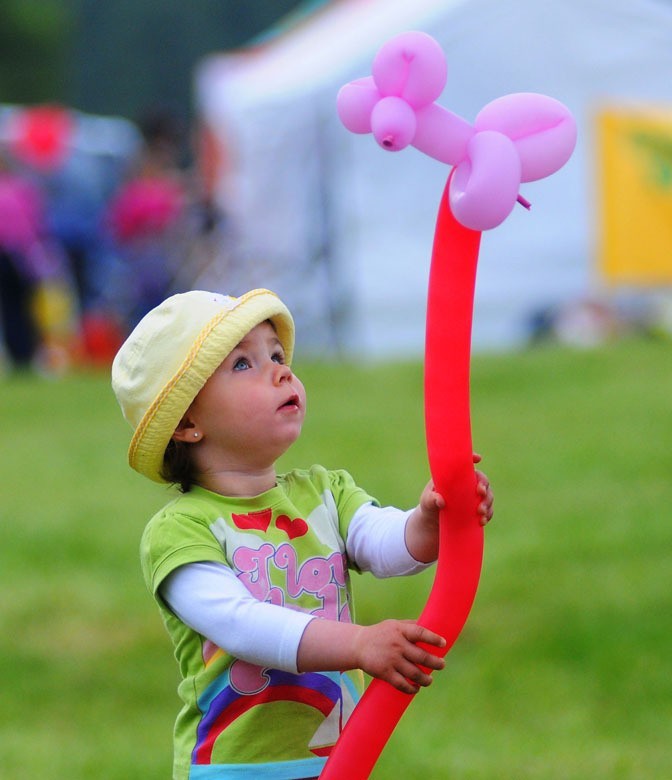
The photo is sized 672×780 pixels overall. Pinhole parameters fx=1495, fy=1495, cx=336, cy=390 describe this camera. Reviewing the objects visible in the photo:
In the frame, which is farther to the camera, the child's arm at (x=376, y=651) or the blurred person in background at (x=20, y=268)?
the blurred person in background at (x=20, y=268)

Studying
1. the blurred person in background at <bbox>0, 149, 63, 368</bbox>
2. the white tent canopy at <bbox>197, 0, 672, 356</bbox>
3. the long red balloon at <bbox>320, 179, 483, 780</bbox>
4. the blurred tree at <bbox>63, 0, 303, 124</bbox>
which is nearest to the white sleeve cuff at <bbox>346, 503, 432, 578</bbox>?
the long red balloon at <bbox>320, 179, 483, 780</bbox>

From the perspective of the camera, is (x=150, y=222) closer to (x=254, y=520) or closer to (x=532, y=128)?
(x=254, y=520)

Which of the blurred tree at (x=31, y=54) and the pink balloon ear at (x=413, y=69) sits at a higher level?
the blurred tree at (x=31, y=54)

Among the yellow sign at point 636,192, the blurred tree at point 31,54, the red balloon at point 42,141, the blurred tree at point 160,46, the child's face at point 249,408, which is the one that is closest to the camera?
the child's face at point 249,408

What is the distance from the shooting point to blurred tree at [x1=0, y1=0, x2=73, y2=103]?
29.2m

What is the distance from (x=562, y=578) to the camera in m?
4.73

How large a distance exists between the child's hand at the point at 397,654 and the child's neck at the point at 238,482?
1.04 feet

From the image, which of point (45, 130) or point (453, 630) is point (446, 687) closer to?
point (453, 630)

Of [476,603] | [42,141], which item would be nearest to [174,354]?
[476,603]

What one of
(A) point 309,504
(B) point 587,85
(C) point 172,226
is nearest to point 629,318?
(B) point 587,85

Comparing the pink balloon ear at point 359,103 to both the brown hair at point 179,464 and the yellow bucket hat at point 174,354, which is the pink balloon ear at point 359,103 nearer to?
the yellow bucket hat at point 174,354

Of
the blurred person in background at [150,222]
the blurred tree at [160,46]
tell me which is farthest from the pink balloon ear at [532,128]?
the blurred tree at [160,46]

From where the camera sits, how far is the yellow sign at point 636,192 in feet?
38.5

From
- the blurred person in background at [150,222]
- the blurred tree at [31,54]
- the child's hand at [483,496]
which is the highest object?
the blurred tree at [31,54]
